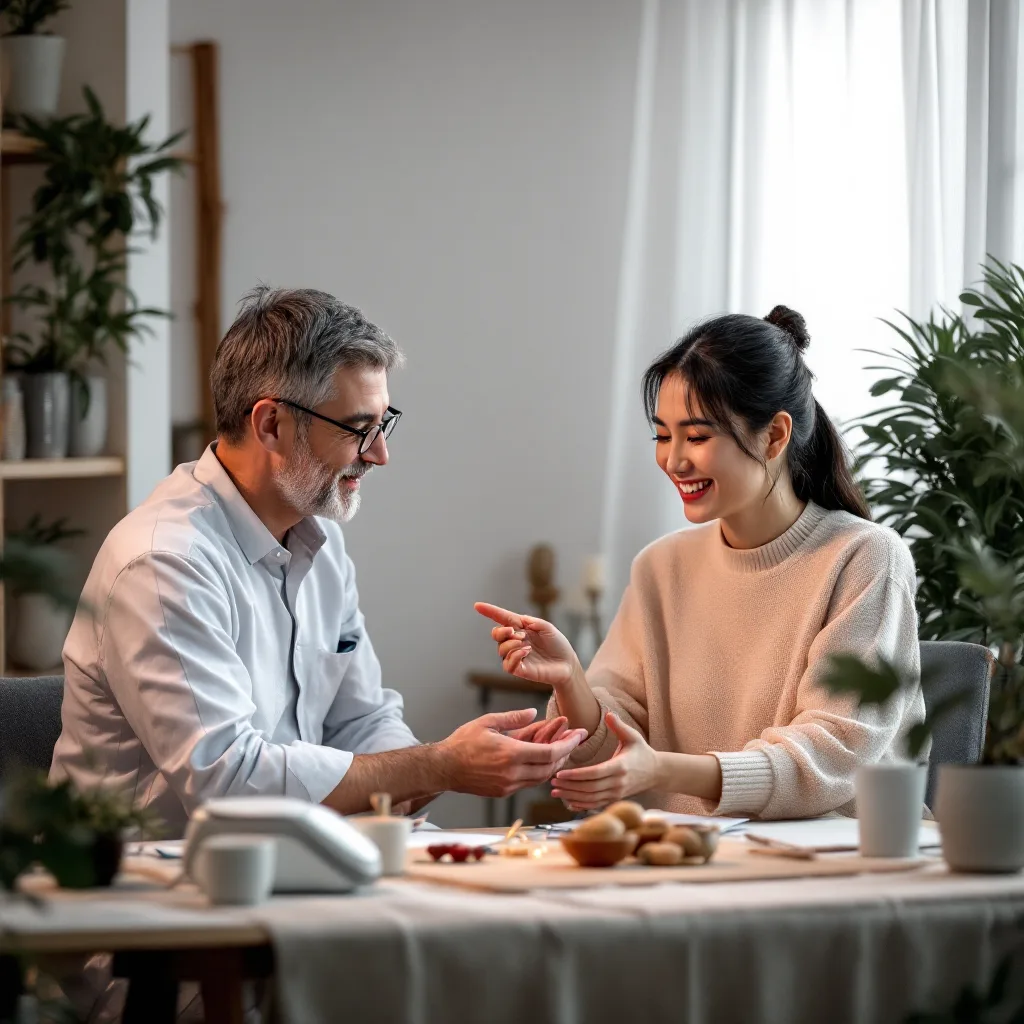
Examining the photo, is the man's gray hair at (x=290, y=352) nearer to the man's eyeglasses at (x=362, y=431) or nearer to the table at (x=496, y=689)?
the man's eyeglasses at (x=362, y=431)

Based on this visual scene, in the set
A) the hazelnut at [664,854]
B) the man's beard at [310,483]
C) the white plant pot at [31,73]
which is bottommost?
the hazelnut at [664,854]

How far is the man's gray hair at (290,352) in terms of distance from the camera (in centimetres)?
260

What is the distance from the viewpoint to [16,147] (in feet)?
12.8

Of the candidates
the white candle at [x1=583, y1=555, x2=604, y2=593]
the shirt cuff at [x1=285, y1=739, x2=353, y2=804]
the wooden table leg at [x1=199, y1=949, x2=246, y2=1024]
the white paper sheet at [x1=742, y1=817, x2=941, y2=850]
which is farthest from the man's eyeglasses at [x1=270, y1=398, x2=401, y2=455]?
the white candle at [x1=583, y1=555, x2=604, y2=593]

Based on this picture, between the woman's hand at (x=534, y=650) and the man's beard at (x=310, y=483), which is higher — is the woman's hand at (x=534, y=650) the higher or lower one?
the lower one

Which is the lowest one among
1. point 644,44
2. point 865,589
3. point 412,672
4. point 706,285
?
point 412,672

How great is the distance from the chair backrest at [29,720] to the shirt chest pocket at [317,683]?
39 cm

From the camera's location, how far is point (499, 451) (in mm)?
4820

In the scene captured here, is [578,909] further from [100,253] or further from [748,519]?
[100,253]

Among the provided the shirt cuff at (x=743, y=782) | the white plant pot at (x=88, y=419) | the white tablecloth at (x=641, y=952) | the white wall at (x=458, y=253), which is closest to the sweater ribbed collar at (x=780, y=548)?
the shirt cuff at (x=743, y=782)

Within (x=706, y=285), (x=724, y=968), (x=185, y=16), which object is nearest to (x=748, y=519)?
(x=724, y=968)

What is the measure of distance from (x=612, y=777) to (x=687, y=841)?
37 centimetres

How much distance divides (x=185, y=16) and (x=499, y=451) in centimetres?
153

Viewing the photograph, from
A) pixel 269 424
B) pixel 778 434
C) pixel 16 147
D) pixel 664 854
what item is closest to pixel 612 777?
pixel 664 854
